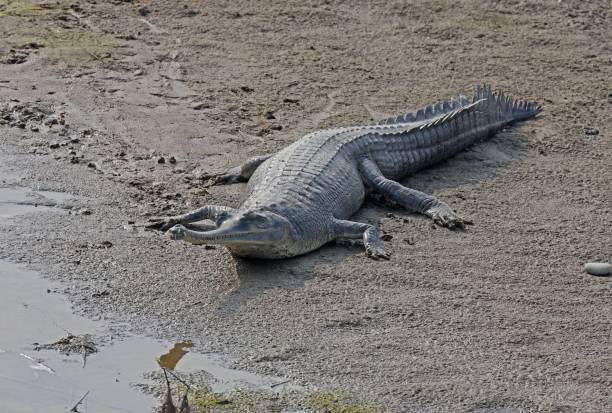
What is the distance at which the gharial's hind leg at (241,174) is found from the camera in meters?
7.95

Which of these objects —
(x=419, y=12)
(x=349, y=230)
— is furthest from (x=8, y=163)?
(x=419, y=12)

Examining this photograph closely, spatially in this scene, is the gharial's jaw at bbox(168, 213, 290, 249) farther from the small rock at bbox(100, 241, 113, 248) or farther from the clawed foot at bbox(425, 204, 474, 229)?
the clawed foot at bbox(425, 204, 474, 229)

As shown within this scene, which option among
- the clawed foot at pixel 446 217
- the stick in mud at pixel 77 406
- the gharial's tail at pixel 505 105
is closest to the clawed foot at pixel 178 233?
the stick in mud at pixel 77 406

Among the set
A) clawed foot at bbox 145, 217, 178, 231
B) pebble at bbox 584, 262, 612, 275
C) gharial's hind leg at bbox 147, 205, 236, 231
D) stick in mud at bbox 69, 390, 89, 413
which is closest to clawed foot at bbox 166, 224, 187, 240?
gharial's hind leg at bbox 147, 205, 236, 231

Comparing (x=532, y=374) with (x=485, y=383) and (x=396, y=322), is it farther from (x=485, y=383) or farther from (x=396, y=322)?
(x=396, y=322)

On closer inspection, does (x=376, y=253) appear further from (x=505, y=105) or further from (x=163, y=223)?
(x=505, y=105)

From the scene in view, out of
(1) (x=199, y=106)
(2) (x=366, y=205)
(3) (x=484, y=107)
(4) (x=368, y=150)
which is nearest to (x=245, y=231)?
(2) (x=366, y=205)

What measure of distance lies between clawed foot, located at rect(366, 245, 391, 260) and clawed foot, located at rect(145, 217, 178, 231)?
121 centimetres

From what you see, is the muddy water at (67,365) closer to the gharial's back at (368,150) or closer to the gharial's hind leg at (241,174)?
the gharial's back at (368,150)

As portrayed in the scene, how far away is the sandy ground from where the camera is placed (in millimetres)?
5820

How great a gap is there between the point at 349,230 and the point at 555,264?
1.24 metres

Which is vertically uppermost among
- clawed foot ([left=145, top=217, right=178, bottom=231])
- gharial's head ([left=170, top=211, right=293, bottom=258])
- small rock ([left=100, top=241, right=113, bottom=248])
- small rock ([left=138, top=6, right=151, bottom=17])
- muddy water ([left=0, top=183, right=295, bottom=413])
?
small rock ([left=138, top=6, right=151, bottom=17])

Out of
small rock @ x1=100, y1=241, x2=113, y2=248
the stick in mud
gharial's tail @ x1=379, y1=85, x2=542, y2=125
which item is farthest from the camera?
gharial's tail @ x1=379, y1=85, x2=542, y2=125

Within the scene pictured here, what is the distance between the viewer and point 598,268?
6.71 meters
